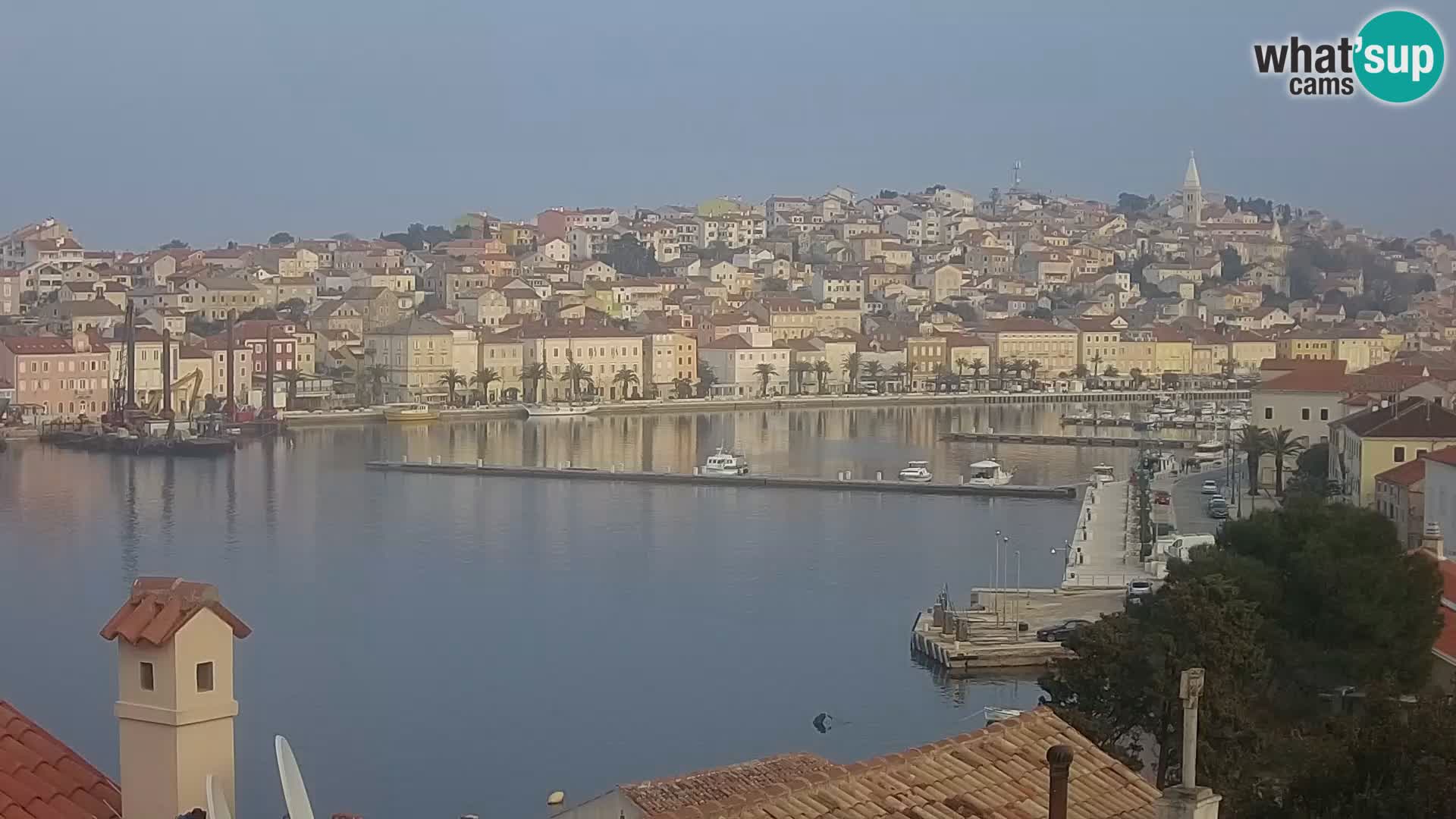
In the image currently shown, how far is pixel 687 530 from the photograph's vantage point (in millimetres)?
10352

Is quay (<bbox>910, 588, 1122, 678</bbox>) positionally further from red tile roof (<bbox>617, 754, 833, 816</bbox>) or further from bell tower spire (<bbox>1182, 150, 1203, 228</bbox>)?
bell tower spire (<bbox>1182, 150, 1203, 228</bbox>)

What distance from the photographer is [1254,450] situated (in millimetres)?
10461

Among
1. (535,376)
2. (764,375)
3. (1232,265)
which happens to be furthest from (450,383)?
(1232,265)

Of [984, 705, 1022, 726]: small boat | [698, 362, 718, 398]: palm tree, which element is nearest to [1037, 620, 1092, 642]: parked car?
[984, 705, 1022, 726]: small boat

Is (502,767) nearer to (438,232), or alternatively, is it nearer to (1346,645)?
(1346,645)

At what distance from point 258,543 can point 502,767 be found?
196 inches

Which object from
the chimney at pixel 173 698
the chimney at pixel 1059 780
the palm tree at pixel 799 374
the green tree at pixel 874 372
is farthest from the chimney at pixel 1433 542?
the green tree at pixel 874 372

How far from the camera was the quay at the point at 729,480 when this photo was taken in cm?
1207

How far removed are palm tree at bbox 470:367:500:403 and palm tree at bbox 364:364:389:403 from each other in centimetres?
88

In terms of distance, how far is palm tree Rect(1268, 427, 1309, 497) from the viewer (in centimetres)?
1017

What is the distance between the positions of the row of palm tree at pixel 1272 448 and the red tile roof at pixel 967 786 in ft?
27.9

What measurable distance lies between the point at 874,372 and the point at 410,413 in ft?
20.9

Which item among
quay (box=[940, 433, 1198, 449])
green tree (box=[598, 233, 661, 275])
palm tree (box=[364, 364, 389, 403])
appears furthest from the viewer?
green tree (box=[598, 233, 661, 275])

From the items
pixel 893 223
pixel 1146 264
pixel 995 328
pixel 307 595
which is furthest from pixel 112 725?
pixel 893 223
